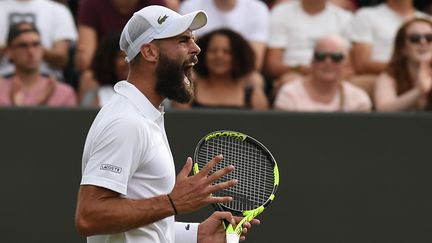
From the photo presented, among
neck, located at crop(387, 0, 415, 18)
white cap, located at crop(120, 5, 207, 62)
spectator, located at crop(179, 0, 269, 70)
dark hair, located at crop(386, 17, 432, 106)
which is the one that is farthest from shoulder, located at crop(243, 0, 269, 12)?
white cap, located at crop(120, 5, 207, 62)

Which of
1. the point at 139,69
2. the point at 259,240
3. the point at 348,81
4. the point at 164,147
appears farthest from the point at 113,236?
the point at 348,81

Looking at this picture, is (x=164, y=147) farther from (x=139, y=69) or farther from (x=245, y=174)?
(x=245, y=174)

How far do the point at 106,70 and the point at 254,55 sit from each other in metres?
1.05

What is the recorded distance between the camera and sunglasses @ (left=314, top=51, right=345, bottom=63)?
7168mm

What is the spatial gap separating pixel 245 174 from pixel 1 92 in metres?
3.19

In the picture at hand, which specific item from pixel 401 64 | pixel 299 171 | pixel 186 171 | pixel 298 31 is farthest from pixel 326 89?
pixel 186 171

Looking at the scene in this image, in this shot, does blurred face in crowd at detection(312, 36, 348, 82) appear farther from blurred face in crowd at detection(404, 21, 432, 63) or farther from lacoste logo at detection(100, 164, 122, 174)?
lacoste logo at detection(100, 164, 122, 174)

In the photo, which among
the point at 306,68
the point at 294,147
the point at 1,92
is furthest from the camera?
the point at 306,68

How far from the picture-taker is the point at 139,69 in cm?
393

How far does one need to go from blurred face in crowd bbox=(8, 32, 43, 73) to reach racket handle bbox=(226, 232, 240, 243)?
357cm

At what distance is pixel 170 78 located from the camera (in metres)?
3.89

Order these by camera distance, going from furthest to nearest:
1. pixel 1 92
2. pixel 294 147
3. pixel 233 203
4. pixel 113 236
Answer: pixel 1 92 < pixel 294 147 < pixel 233 203 < pixel 113 236

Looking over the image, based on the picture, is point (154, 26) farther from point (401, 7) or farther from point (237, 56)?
point (401, 7)

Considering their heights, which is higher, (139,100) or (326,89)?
(139,100)
